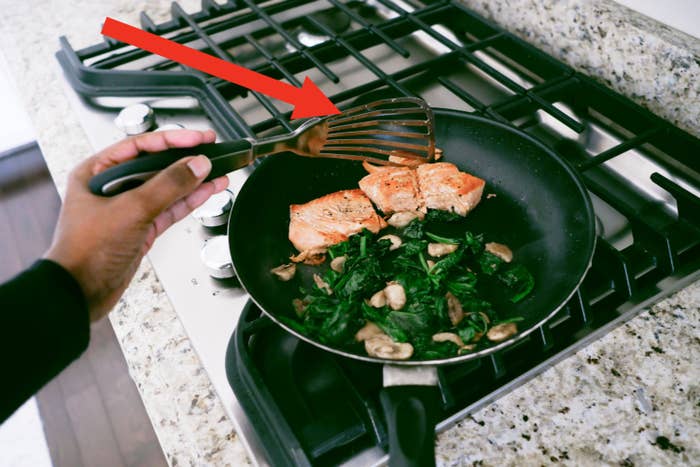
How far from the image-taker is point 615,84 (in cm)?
130

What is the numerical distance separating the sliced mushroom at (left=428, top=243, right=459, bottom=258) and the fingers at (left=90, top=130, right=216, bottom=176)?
0.47m

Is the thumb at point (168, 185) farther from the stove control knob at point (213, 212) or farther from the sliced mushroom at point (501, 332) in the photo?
the sliced mushroom at point (501, 332)

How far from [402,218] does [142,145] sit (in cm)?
53

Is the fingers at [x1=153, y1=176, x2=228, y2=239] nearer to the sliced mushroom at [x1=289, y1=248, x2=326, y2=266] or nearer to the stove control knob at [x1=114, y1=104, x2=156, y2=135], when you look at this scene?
the sliced mushroom at [x1=289, y1=248, x2=326, y2=266]

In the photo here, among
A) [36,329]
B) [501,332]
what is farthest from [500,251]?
[36,329]

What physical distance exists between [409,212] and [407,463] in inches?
24.9

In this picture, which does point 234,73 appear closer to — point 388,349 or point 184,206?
point 184,206

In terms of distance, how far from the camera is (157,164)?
80 cm

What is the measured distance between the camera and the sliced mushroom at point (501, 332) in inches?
33.5

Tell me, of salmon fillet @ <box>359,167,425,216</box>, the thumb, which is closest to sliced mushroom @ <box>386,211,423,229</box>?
salmon fillet @ <box>359,167,425,216</box>

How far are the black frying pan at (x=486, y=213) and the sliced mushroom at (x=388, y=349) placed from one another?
58 millimetres

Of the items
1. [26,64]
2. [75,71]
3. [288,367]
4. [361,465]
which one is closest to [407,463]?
[361,465]

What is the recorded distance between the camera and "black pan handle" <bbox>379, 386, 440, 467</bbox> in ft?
2.06

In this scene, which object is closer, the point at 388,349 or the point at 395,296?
the point at 388,349
